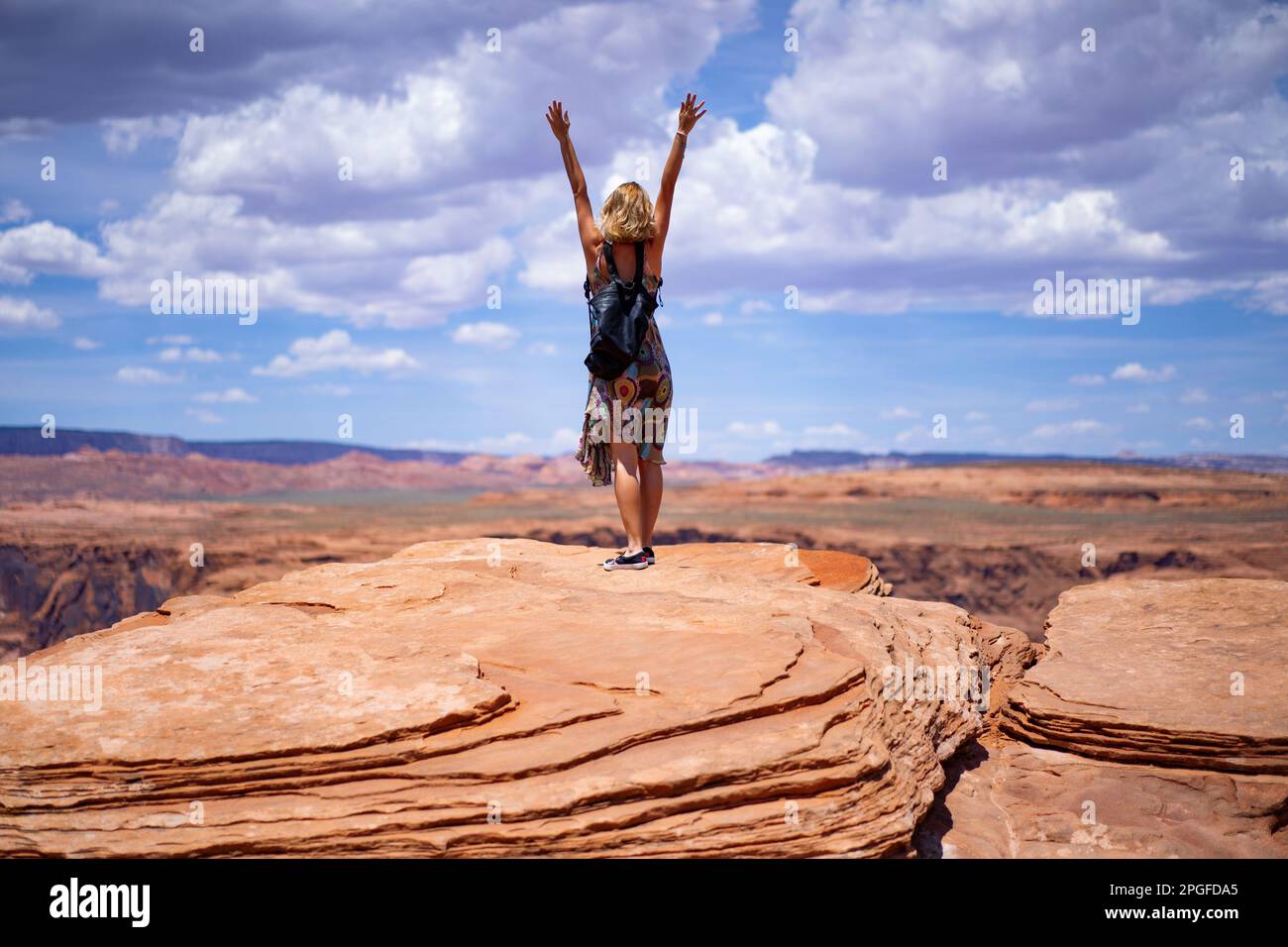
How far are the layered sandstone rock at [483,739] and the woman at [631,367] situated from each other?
1230 millimetres

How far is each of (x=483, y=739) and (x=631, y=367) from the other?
122 inches

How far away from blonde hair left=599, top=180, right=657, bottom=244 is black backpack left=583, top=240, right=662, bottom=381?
11 centimetres

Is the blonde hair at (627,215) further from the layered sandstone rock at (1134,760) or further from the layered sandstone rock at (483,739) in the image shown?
the layered sandstone rock at (1134,760)

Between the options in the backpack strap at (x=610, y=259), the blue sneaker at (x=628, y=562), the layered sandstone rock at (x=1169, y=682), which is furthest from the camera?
the blue sneaker at (x=628, y=562)

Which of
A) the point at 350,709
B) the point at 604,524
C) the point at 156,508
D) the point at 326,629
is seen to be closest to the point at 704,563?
the point at 326,629

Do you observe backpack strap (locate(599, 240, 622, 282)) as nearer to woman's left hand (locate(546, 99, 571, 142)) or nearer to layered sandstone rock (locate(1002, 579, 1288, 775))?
woman's left hand (locate(546, 99, 571, 142))


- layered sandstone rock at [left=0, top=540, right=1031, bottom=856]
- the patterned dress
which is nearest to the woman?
the patterned dress

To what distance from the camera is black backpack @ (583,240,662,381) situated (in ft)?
21.8

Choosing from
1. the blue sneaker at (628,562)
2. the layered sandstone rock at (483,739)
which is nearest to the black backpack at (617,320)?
the blue sneaker at (628,562)

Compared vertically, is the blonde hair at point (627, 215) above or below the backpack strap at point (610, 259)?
above

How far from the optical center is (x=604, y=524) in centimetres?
3859

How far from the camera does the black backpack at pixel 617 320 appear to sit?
664cm

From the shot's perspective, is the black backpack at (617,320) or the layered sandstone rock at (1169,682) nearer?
the layered sandstone rock at (1169,682)

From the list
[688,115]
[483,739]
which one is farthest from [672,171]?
[483,739]
